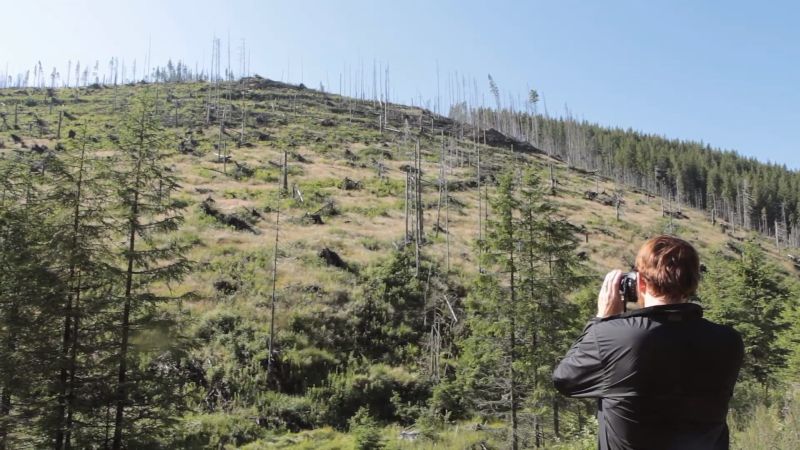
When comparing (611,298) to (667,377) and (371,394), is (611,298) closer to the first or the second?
(667,377)

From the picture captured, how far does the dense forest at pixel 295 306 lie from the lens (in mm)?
11273

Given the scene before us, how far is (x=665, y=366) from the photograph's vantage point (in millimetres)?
2264

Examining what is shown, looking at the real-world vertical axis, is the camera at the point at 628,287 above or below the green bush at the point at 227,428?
above

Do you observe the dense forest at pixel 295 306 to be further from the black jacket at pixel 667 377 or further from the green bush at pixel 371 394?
the black jacket at pixel 667 377

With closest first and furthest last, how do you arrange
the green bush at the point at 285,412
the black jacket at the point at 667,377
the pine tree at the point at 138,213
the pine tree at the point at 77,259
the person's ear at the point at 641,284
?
the black jacket at the point at 667,377 → the person's ear at the point at 641,284 → the pine tree at the point at 77,259 → the pine tree at the point at 138,213 → the green bush at the point at 285,412

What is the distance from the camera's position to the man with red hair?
2.28 metres

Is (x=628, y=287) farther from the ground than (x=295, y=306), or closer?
farther from the ground

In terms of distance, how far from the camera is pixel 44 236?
37.7 ft

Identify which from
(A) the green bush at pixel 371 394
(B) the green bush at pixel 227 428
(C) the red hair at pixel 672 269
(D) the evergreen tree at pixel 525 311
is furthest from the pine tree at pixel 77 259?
(A) the green bush at pixel 371 394

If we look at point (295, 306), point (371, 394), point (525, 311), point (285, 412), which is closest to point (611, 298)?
point (525, 311)

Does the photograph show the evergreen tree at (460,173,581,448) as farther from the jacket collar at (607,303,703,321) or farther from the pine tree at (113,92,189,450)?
the jacket collar at (607,303,703,321)

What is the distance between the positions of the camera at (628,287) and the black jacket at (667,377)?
266 millimetres

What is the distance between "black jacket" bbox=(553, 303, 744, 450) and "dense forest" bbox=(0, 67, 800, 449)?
17.4 ft

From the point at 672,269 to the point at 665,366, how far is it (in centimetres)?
48
